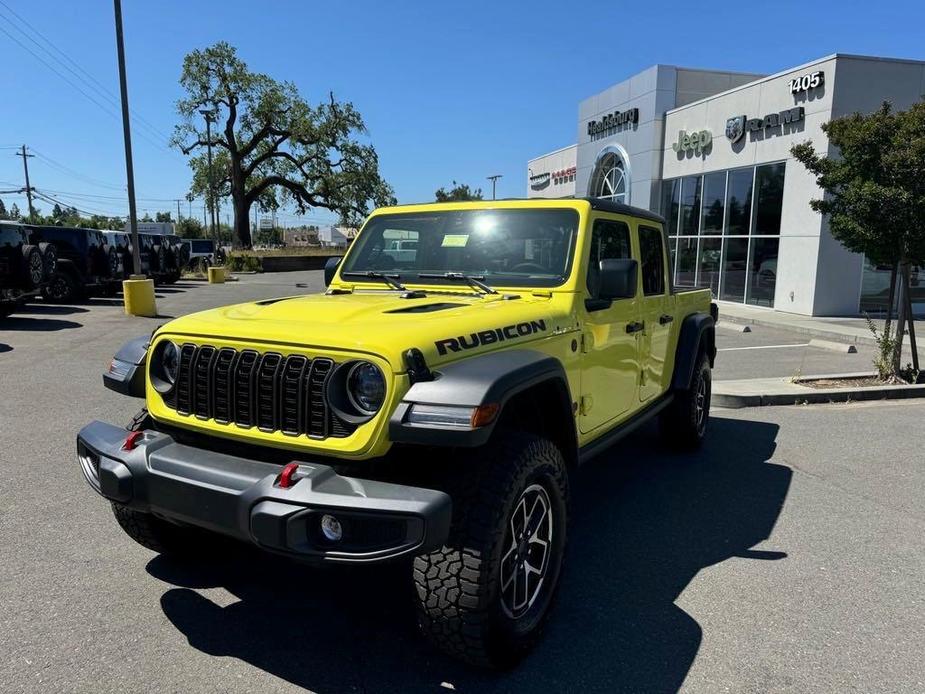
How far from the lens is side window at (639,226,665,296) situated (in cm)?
466

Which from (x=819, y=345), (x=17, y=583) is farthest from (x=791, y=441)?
(x=819, y=345)

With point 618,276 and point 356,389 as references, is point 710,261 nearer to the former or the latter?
point 618,276

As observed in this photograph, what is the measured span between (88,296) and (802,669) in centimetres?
1937

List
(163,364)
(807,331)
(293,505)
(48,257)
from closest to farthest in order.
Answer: (293,505)
(163,364)
(807,331)
(48,257)

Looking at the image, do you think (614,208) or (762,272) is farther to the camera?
(762,272)

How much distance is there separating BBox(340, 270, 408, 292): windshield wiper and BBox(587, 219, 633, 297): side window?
108cm

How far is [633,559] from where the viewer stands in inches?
146

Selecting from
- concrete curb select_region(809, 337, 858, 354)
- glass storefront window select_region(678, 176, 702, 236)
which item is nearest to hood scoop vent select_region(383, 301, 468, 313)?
concrete curb select_region(809, 337, 858, 354)

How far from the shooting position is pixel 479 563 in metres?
2.44

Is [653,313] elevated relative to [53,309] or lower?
elevated

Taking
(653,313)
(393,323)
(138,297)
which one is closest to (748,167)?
(653,313)

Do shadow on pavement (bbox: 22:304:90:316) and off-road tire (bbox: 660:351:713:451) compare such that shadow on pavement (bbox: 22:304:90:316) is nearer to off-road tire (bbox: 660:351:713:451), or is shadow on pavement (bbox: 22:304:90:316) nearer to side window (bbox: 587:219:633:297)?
off-road tire (bbox: 660:351:713:451)

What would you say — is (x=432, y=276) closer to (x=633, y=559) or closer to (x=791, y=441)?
(x=633, y=559)

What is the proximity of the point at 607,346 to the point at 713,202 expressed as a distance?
16.9 m
